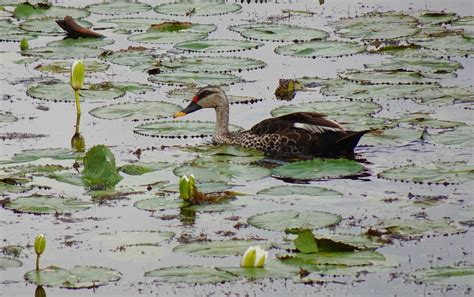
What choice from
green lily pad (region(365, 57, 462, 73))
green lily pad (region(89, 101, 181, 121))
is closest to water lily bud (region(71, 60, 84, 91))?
green lily pad (region(89, 101, 181, 121))

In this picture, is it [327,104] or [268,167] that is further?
[327,104]

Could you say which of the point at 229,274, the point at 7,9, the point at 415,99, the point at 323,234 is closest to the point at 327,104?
the point at 415,99

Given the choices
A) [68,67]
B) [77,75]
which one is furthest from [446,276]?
[68,67]

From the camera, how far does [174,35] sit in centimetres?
1661

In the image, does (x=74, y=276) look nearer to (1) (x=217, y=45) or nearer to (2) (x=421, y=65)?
(2) (x=421, y=65)

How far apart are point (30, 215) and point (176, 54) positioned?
5.93 metres

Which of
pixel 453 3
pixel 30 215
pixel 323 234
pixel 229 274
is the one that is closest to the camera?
pixel 229 274

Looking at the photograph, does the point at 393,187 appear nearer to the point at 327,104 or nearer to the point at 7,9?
the point at 327,104

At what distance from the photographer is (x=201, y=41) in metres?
16.2

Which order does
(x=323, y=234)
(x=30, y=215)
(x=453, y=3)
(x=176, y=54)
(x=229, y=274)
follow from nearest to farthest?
(x=229, y=274), (x=323, y=234), (x=30, y=215), (x=176, y=54), (x=453, y=3)

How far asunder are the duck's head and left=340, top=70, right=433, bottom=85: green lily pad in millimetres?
2024

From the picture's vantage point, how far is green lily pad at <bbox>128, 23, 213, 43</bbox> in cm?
1638

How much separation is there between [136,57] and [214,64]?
1.04 meters

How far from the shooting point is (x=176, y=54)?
52.1ft
